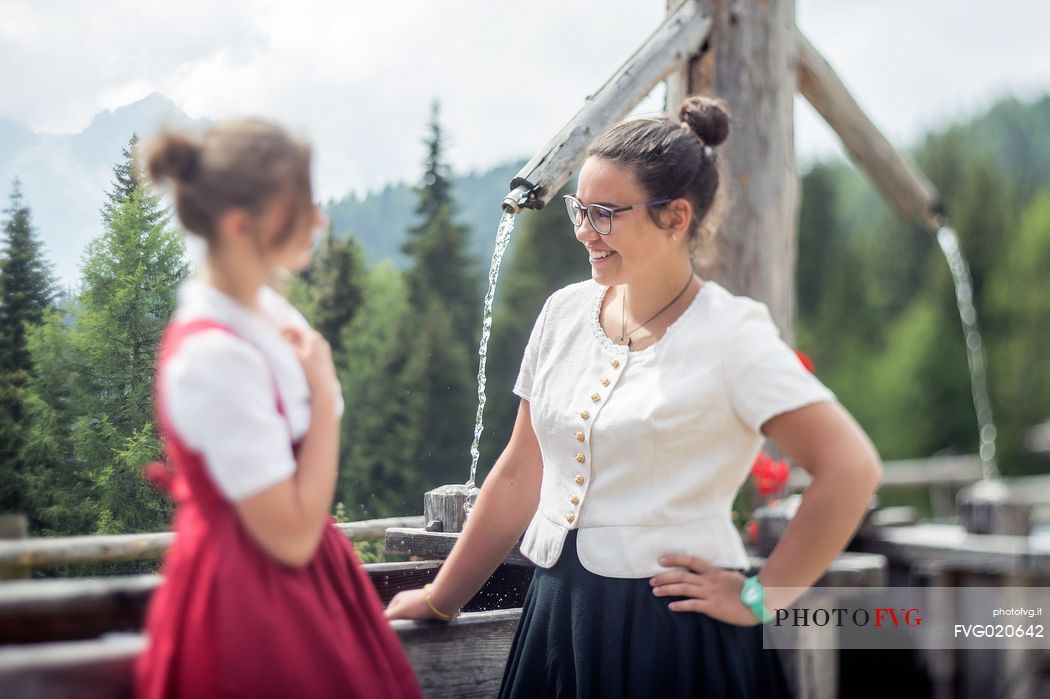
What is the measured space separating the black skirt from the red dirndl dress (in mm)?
658

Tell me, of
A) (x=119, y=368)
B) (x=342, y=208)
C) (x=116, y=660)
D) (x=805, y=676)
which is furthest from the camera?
(x=342, y=208)

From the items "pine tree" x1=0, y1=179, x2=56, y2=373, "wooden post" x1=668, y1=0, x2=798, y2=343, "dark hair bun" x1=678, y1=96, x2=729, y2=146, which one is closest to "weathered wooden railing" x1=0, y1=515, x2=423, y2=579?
"pine tree" x1=0, y1=179, x2=56, y2=373

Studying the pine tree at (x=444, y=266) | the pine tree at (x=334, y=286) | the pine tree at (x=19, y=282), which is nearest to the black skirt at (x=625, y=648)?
the pine tree at (x=19, y=282)

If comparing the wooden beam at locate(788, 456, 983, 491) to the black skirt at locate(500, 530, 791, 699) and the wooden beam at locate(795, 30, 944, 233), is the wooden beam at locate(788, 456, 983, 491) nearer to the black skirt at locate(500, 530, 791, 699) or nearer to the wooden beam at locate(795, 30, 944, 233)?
the wooden beam at locate(795, 30, 944, 233)

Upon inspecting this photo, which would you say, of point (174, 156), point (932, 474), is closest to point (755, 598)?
point (174, 156)

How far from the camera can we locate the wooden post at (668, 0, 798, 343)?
14.3 feet

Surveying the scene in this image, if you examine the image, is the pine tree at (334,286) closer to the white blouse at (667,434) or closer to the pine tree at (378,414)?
the pine tree at (378,414)

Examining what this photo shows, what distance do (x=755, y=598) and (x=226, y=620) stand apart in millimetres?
1029

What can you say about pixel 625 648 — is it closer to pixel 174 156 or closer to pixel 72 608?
pixel 72 608

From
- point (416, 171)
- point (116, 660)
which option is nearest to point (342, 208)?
point (416, 171)

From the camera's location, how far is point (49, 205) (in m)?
2.64

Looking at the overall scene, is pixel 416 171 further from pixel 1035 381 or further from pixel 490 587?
pixel 1035 381

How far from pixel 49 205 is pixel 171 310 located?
39cm

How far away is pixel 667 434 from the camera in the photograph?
81.1 inches
